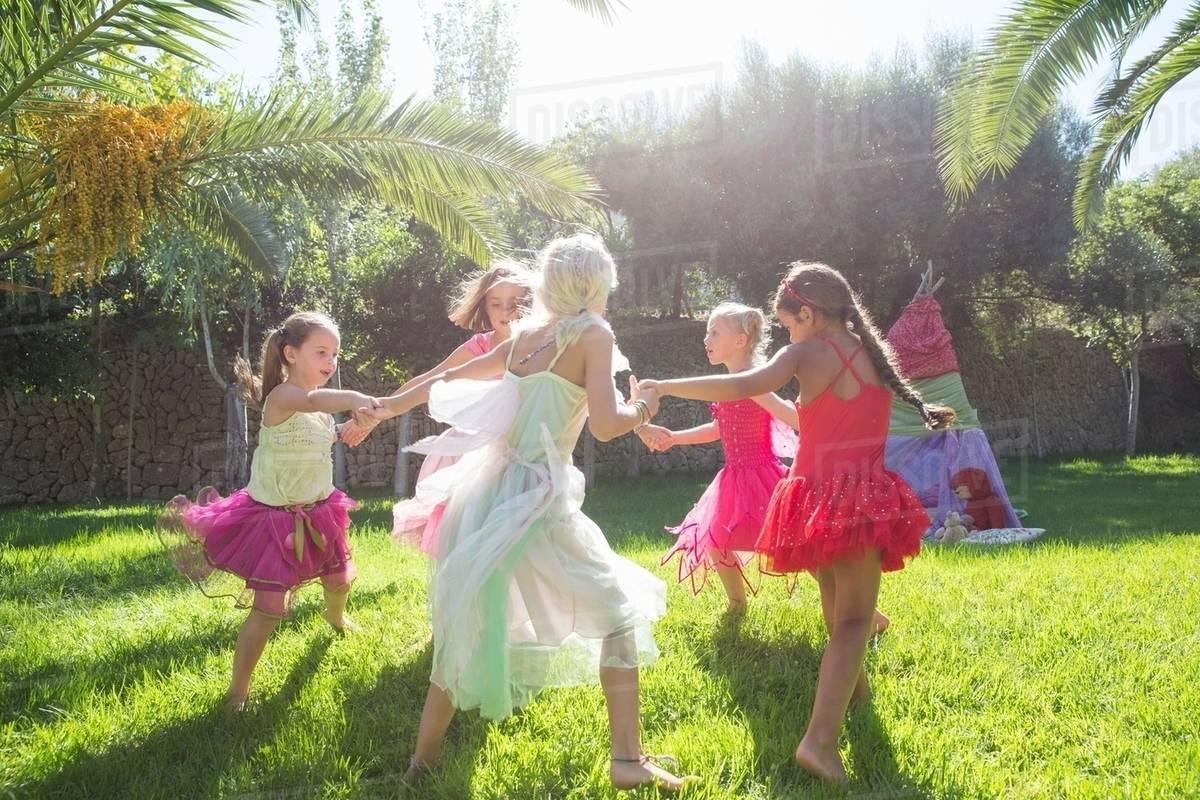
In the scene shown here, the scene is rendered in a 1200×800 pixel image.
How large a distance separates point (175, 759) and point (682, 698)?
1801 mm

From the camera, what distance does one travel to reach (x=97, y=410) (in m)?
13.7

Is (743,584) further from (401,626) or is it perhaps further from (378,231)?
(378,231)

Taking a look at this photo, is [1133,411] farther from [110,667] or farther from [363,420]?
[110,667]

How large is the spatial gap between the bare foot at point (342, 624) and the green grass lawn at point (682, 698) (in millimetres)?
74

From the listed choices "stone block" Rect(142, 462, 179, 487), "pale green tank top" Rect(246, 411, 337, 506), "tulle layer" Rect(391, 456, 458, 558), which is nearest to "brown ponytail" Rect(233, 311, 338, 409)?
"pale green tank top" Rect(246, 411, 337, 506)

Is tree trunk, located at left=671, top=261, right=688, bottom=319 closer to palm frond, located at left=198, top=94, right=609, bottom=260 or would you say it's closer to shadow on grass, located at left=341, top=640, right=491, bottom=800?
palm frond, located at left=198, top=94, right=609, bottom=260

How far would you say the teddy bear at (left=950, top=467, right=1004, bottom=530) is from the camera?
9.11 m

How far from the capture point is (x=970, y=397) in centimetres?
1877

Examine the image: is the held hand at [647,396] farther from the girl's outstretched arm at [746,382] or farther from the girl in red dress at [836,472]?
the girl's outstretched arm at [746,382]

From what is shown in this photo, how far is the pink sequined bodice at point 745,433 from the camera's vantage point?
483cm

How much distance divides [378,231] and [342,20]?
679 centimetres

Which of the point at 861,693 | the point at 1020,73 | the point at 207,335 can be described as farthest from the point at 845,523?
the point at 207,335

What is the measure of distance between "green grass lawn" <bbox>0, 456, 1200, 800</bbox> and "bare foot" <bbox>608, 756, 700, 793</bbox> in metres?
0.09

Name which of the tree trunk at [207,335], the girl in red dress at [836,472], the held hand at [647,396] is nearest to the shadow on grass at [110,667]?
the held hand at [647,396]
